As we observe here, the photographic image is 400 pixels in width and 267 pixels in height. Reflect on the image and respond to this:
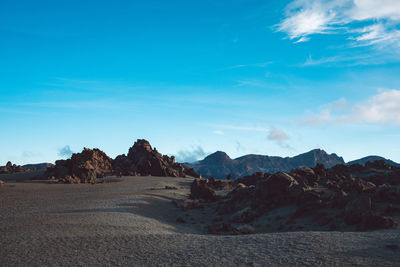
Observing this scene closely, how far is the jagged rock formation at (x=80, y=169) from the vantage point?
2566cm

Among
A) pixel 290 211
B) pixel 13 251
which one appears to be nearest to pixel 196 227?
pixel 290 211

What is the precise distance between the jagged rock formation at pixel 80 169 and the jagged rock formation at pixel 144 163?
383 cm

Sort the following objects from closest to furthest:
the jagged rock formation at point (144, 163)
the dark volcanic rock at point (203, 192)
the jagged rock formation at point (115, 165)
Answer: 1. the dark volcanic rock at point (203, 192)
2. the jagged rock formation at point (115, 165)
3. the jagged rock formation at point (144, 163)

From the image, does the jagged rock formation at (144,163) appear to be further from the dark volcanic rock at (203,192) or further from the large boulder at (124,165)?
the dark volcanic rock at (203,192)

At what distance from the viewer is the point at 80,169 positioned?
2647cm

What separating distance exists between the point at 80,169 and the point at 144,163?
1297 centimetres

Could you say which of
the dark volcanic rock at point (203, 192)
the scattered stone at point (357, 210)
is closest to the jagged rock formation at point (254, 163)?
the dark volcanic rock at point (203, 192)

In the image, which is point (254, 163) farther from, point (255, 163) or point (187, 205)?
point (187, 205)

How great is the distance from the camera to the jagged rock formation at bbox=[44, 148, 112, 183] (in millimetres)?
25656

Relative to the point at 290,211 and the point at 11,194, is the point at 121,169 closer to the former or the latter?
the point at 11,194

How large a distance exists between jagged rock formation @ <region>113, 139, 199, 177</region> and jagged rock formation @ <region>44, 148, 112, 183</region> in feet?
12.6

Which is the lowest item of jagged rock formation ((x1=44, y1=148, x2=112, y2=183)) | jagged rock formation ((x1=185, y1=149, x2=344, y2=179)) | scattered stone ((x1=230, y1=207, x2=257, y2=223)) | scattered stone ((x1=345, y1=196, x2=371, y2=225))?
scattered stone ((x1=230, y1=207, x2=257, y2=223))

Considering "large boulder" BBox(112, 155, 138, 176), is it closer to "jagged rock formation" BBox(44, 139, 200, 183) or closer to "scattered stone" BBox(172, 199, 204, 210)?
"jagged rock formation" BBox(44, 139, 200, 183)

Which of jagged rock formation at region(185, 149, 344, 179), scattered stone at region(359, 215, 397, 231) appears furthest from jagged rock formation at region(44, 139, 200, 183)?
jagged rock formation at region(185, 149, 344, 179)
